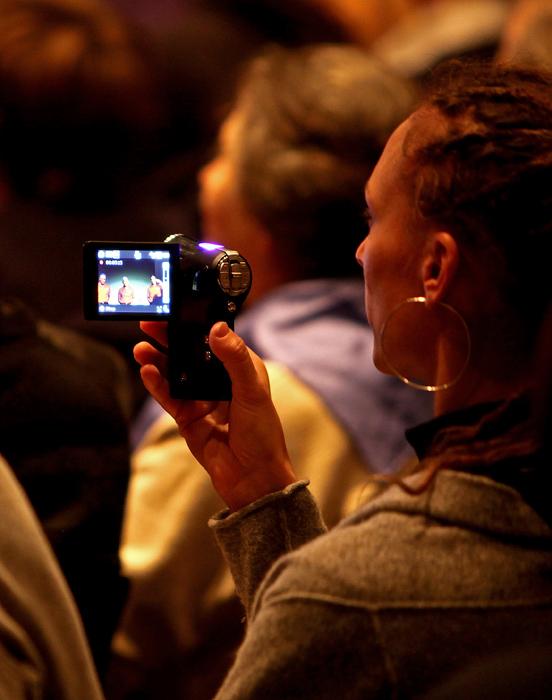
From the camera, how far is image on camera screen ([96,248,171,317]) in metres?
1.13

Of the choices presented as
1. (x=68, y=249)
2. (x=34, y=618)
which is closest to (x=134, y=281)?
(x=34, y=618)

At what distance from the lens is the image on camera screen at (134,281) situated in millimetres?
1133

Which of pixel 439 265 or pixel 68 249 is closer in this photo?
→ pixel 439 265

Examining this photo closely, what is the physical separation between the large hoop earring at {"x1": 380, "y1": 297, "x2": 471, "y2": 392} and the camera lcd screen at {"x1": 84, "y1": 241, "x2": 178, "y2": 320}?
0.20 metres

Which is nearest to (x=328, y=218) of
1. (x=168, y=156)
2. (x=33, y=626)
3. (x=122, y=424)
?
(x=122, y=424)

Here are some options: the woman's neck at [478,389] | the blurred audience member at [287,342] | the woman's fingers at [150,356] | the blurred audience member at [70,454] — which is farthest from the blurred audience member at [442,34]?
the woman's neck at [478,389]

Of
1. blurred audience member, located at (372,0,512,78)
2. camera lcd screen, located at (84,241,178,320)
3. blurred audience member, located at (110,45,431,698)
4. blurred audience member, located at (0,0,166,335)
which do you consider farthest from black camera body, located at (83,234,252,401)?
blurred audience member, located at (372,0,512,78)

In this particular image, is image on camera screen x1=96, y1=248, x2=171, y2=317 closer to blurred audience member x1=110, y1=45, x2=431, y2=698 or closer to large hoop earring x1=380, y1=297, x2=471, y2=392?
large hoop earring x1=380, y1=297, x2=471, y2=392

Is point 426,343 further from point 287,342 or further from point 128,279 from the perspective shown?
point 287,342

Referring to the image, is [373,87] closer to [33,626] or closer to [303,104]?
[303,104]

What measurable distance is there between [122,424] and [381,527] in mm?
624

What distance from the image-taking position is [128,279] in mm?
1140

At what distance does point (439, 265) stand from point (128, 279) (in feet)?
0.93

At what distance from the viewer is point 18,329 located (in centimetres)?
151
